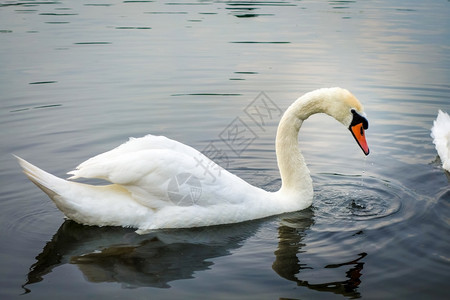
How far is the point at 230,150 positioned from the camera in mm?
10414

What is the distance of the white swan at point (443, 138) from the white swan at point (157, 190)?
2.52 m

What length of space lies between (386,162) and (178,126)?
397cm

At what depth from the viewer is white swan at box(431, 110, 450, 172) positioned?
979 cm

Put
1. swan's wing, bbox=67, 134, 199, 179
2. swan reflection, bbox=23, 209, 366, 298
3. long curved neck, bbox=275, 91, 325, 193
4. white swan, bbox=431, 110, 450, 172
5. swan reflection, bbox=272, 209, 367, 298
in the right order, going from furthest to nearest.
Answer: white swan, bbox=431, 110, 450, 172
long curved neck, bbox=275, 91, 325, 193
swan's wing, bbox=67, 134, 199, 179
swan reflection, bbox=23, 209, 366, 298
swan reflection, bbox=272, 209, 367, 298

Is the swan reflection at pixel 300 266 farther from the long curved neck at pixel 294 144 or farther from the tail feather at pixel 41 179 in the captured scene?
the tail feather at pixel 41 179

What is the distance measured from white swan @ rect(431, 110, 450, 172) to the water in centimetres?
19

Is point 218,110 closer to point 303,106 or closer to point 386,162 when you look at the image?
point 386,162

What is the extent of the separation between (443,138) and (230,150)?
3443 mm

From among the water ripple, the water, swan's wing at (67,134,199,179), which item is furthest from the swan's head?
swan's wing at (67,134,199,179)

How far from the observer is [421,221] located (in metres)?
7.52

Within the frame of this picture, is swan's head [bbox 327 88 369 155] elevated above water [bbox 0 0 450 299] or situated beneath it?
elevated above

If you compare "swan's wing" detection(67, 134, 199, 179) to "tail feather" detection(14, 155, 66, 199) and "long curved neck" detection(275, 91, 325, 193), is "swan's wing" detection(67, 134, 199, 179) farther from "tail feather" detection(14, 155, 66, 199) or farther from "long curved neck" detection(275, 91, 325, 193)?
"long curved neck" detection(275, 91, 325, 193)

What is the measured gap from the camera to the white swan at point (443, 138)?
32.1 feet

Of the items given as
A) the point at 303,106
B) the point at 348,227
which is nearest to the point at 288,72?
the point at 303,106
